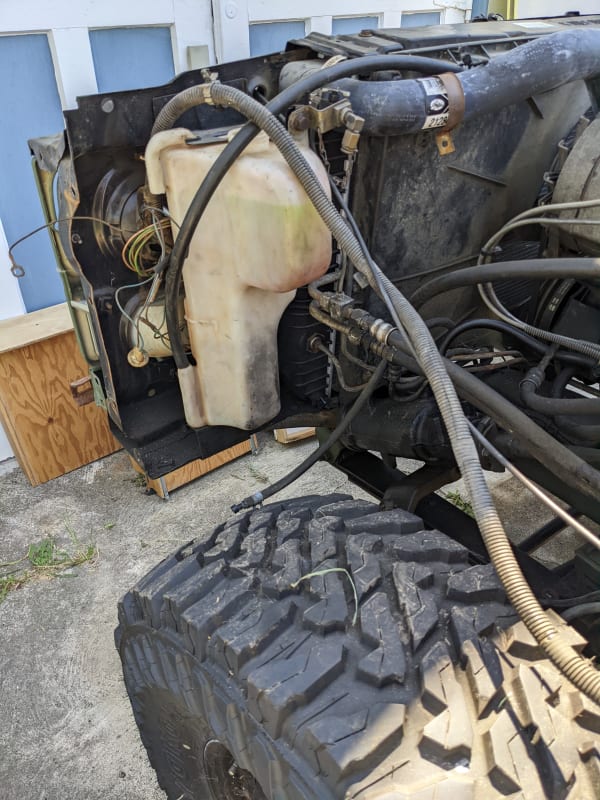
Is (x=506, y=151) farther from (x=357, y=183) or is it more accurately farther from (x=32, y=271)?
(x=32, y=271)

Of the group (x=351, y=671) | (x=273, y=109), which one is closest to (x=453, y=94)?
(x=273, y=109)

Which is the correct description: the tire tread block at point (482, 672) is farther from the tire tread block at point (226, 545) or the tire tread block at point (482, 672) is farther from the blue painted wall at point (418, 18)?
the blue painted wall at point (418, 18)

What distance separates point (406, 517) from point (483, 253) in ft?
2.25

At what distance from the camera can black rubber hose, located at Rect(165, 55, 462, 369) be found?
1.22m

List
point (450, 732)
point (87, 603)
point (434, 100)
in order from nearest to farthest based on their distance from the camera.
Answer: point (450, 732), point (434, 100), point (87, 603)

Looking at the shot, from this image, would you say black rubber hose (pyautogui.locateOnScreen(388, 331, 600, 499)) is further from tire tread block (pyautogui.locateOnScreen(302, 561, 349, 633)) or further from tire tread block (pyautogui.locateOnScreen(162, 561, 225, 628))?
tire tread block (pyautogui.locateOnScreen(162, 561, 225, 628))

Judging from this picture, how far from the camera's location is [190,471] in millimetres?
3207

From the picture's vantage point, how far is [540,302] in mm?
1710

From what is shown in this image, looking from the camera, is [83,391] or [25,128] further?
→ [25,128]

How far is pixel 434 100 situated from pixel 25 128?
2503 mm

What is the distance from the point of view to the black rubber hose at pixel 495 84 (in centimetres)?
129

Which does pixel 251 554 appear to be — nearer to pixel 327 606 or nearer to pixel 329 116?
pixel 327 606

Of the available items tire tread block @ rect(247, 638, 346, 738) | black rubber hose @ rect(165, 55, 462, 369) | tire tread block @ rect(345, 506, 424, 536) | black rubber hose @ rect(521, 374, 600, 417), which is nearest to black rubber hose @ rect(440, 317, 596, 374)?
black rubber hose @ rect(521, 374, 600, 417)

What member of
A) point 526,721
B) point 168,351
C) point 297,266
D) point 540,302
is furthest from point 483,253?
point 526,721
